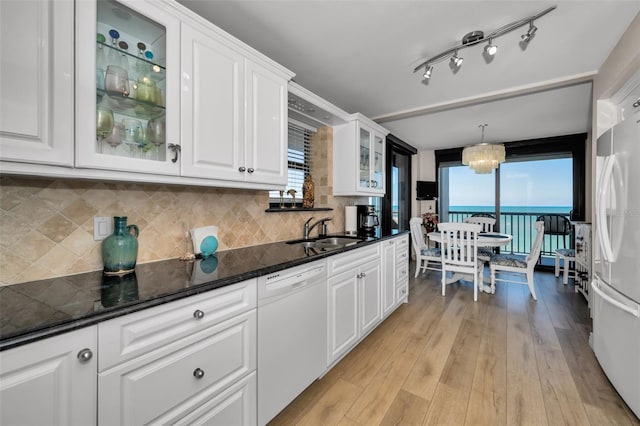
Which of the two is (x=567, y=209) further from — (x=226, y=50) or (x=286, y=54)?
(x=226, y=50)

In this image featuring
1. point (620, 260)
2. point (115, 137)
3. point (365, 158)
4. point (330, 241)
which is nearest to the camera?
point (115, 137)

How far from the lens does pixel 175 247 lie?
1.62m

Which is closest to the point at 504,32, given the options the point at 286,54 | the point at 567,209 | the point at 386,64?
the point at 386,64

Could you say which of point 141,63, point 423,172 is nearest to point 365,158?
point 141,63

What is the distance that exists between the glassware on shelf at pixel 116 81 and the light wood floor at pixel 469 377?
1892 millimetres

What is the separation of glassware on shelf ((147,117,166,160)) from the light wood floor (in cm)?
165

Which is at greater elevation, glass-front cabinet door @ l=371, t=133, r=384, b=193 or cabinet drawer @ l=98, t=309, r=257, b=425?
glass-front cabinet door @ l=371, t=133, r=384, b=193

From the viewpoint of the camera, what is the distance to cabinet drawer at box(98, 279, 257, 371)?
33.3 inches

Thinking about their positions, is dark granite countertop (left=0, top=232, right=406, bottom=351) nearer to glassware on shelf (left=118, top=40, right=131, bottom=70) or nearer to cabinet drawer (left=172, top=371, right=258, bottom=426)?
cabinet drawer (left=172, top=371, right=258, bottom=426)

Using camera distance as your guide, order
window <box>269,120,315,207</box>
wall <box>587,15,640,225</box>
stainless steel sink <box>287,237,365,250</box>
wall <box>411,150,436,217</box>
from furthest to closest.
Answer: wall <box>411,150,436,217</box>
window <box>269,120,315,207</box>
stainless steel sink <box>287,237,365,250</box>
wall <box>587,15,640,225</box>

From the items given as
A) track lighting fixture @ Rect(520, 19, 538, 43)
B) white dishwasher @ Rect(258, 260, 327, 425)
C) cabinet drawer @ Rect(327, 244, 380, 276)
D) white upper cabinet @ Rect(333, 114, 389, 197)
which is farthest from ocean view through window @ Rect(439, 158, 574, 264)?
white dishwasher @ Rect(258, 260, 327, 425)

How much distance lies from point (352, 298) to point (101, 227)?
1.68 meters

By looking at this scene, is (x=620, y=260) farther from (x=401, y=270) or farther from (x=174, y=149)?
(x=174, y=149)

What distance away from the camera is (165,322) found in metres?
0.98
